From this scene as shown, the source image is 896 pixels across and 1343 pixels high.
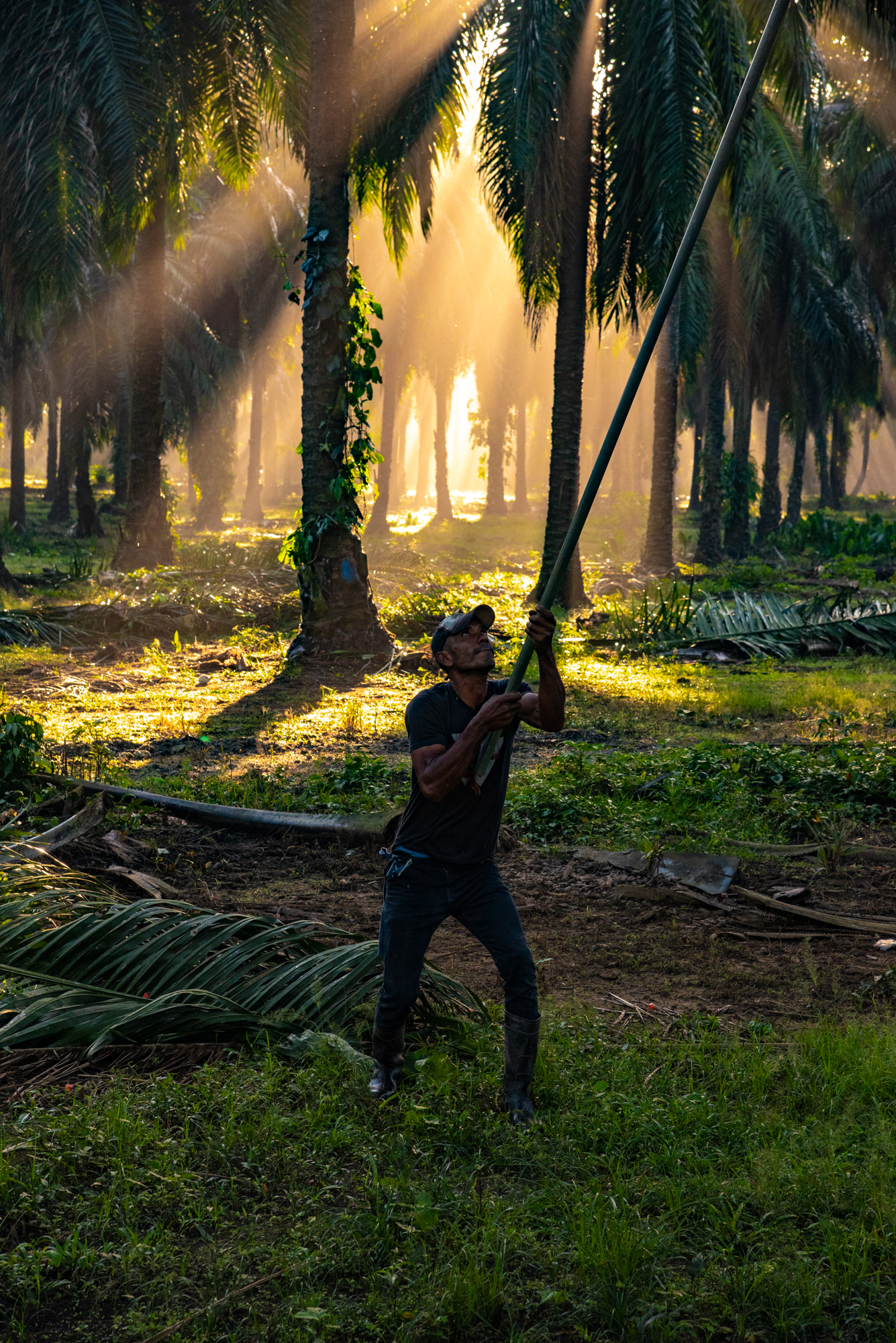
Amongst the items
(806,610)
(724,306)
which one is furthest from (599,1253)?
(724,306)

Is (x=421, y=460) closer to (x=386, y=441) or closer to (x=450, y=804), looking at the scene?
(x=386, y=441)

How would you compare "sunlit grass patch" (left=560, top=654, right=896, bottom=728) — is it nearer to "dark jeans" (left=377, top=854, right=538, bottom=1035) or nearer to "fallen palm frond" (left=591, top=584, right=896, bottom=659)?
"fallen palm frond" (left=591, top=584, right=896, bottom=659)

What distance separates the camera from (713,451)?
82.8 feet

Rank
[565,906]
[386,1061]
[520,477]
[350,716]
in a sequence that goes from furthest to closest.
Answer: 1. [520,477]
2. [350,716]
3. [565,906]
4. [386,1061]

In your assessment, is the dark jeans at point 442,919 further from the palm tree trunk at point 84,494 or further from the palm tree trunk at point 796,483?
the palm tree trunk at point 796,483

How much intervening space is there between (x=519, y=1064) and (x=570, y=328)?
14531 millimetres

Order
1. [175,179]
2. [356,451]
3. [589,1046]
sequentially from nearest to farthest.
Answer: [589,1046] → [356,451] → [175,179]

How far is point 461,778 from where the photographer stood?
3.43m

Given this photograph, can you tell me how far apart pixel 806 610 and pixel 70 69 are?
11954mm

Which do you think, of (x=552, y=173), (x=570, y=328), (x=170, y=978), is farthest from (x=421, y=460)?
(x=170, y=978)

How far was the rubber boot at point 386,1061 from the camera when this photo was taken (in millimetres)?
3770

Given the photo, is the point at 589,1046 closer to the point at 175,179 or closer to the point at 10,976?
the point at 10,976

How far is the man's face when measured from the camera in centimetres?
359

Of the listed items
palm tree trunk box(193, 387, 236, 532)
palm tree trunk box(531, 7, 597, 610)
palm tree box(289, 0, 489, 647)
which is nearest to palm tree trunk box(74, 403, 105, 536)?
palm tree trunk box(193, 387, 236, 532)
